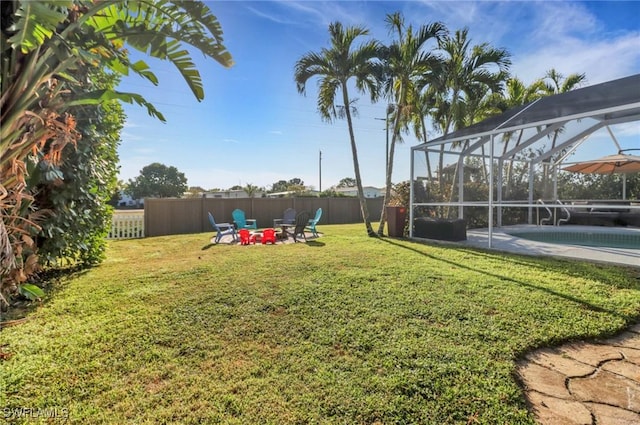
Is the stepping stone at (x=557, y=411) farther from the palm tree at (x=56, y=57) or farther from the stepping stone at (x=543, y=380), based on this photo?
the palm tree at (x=56, y=57)

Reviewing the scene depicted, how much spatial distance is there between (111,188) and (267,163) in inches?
958

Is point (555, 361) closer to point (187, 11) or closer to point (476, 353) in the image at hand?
point (476, 353)

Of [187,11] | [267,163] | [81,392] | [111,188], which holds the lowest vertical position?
[81,392]

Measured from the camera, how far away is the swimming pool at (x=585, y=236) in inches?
344

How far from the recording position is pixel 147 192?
55.4 m

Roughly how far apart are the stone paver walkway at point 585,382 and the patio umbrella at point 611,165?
10129mm

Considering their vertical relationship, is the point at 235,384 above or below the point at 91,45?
below

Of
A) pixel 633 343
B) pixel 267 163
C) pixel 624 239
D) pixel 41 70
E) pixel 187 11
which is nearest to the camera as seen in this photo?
pixel 41 70

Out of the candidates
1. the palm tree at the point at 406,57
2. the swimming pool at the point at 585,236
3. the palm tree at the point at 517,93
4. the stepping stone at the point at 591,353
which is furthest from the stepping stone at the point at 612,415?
the palm tree at the point at 517,93

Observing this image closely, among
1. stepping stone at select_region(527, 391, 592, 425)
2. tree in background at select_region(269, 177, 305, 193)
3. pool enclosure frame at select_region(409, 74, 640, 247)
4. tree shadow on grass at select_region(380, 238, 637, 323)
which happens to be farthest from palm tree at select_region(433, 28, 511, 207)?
tree in background at select_region(269, 177, 305, 193)

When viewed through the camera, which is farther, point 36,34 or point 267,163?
point 267,163

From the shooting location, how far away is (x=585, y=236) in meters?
9.43

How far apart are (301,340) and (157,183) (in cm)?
6272

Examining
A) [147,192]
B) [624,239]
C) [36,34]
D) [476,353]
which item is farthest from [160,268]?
[147,192]
